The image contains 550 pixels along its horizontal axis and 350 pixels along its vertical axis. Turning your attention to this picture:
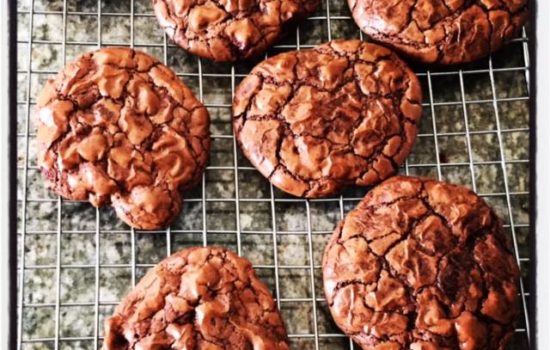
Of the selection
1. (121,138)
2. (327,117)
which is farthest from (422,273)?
(121,138)

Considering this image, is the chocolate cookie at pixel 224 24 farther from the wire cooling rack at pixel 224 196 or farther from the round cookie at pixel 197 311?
the round cookie at pixel 197 311

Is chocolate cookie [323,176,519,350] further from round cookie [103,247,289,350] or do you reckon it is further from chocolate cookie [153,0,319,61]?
chocolate cookie [153,0,319,61]

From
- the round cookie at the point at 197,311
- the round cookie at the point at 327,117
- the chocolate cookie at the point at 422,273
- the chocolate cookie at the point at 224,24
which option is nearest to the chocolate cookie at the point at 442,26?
the round cookie at the point at 327,117

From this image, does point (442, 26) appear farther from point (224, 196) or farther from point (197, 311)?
point (197, 311)

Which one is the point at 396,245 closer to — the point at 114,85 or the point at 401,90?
the point at 401,90

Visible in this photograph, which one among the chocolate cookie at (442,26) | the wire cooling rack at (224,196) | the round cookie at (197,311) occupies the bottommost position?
the round cookie at (197,311)

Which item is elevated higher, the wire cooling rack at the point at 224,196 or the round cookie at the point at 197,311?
the wire cooling rack at the point at 224,196

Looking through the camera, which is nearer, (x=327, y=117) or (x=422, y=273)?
(x=422, y=273)
